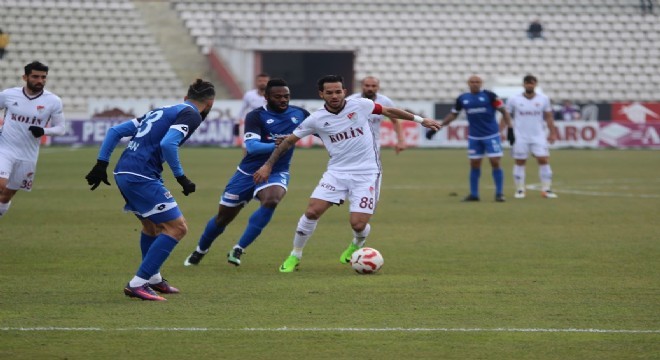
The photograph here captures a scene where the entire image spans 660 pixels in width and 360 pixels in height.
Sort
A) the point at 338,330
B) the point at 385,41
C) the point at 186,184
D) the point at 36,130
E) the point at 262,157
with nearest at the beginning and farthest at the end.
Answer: the point at 338,330, the point at 186,184, the point at 262,157, the point at 36,130, the point at 385,41

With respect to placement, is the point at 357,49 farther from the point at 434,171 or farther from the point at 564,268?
the point at 564,268

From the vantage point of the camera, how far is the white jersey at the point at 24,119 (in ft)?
44.1

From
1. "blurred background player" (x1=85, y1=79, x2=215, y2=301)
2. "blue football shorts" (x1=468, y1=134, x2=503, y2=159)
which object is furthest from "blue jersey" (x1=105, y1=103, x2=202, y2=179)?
"blue football shorts" (x1=468, y1=134, x2=503, y2=159)

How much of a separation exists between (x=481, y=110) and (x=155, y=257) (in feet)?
40.6

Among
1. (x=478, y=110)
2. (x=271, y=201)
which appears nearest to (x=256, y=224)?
(x=271, y=201)

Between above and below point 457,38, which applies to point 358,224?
above

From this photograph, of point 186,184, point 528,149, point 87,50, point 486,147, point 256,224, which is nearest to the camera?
point 186,184

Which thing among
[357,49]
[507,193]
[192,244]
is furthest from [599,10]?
[192,244]

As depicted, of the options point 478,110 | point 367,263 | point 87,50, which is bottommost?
point 87,50

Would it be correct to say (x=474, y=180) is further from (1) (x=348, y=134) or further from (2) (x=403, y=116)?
(2) (x=403, y=116)

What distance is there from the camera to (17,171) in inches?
536

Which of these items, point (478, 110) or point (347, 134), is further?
point (478, 110)

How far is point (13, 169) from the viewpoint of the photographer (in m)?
13.6

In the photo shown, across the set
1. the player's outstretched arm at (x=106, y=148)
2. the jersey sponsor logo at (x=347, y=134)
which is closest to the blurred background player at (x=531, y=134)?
the jersey sponsor logo at (x=347, y=134)
